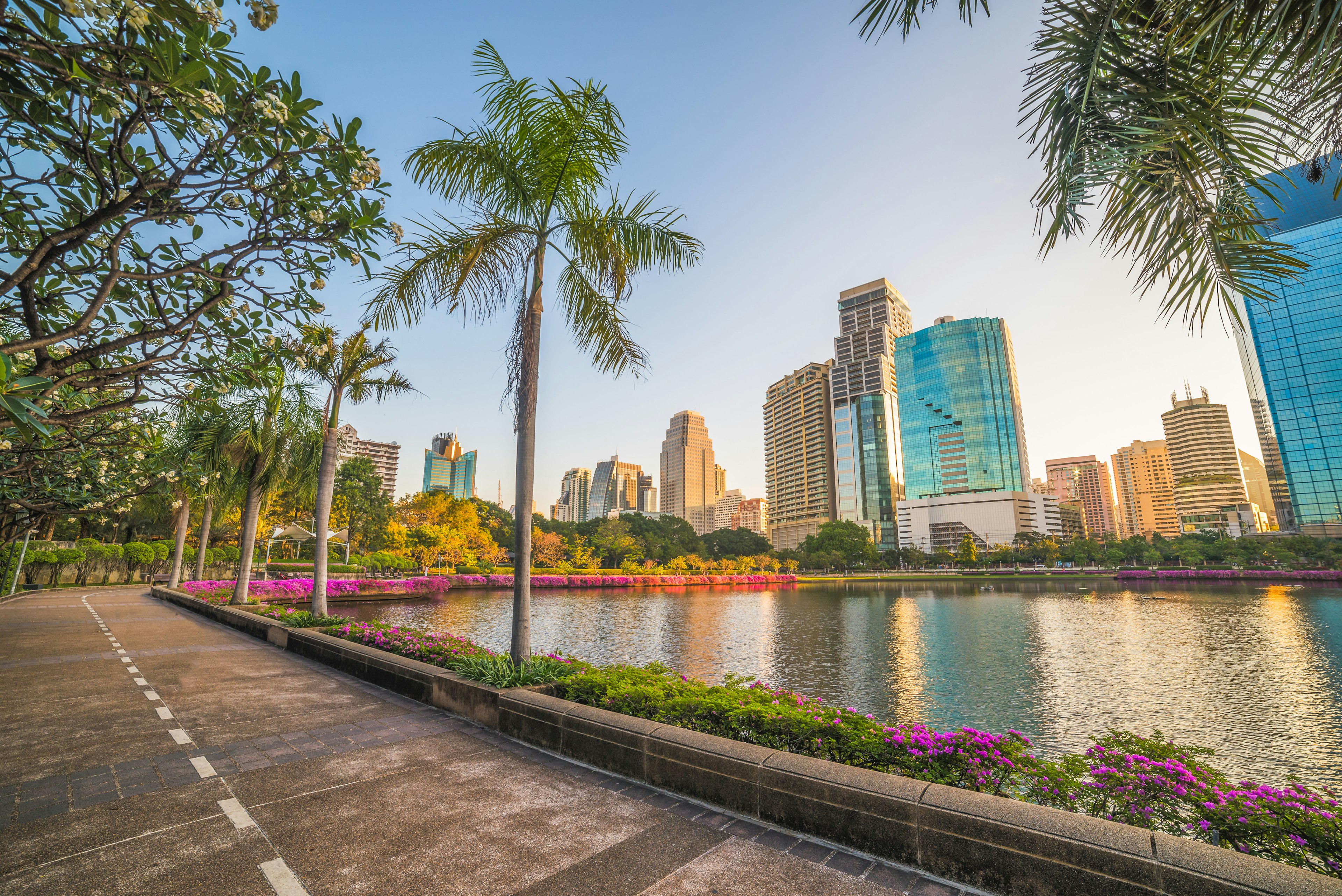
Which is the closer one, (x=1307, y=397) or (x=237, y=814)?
(x=237, y=814)

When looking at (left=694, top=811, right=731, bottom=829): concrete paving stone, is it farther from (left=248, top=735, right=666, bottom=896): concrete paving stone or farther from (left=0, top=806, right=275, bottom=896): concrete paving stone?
(left=0, top=806, right=275, bottom=896): concrete paving stone

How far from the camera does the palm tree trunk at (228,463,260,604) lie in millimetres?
15828

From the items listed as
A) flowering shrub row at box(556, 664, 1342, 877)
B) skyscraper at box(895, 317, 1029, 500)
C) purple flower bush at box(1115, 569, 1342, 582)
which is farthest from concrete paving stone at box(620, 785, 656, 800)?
skyscraper at box(895, 317, 1029, 500)

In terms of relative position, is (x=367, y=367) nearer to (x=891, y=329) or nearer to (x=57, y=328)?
(x=57, y=328)

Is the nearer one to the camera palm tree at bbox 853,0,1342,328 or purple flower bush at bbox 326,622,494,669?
palm tree at bbox 853,0,1342,328

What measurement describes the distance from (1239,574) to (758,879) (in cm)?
10160

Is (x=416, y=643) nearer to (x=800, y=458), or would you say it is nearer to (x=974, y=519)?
(x=974, y=519)

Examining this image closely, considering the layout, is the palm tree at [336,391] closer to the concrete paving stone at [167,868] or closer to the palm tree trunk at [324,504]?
the palm tree trunk at [324,504]

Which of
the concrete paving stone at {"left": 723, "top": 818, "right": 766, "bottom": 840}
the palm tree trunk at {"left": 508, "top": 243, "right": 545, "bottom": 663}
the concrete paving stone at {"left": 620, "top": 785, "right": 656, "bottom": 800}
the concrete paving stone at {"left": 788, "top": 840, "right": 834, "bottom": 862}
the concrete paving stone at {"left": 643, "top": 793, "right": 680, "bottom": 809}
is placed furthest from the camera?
the palm tree trunk at {"left": 508, "top": 243, "right": 545, "bottom": 663}

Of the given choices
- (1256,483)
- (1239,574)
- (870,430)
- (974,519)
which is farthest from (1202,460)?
(1239,574)

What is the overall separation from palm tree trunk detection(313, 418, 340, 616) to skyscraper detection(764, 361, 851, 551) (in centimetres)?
13546

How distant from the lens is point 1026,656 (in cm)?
1695

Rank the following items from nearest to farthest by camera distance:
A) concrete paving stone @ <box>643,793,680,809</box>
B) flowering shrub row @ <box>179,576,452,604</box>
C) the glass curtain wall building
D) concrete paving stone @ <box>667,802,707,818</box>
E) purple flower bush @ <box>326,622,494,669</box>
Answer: concrete paving stone @ <box>667,802,707,818</box>, concrete paving stone @ <box>643,793,680,809</box>, purple flower bush @ <box>326,622,494,669</box>, flowering shrub row @ <box>179,576,452,604</box>, the glass curtain wall building

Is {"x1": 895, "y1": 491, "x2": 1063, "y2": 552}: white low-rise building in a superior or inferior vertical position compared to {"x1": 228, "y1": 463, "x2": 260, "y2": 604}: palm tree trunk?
superior
